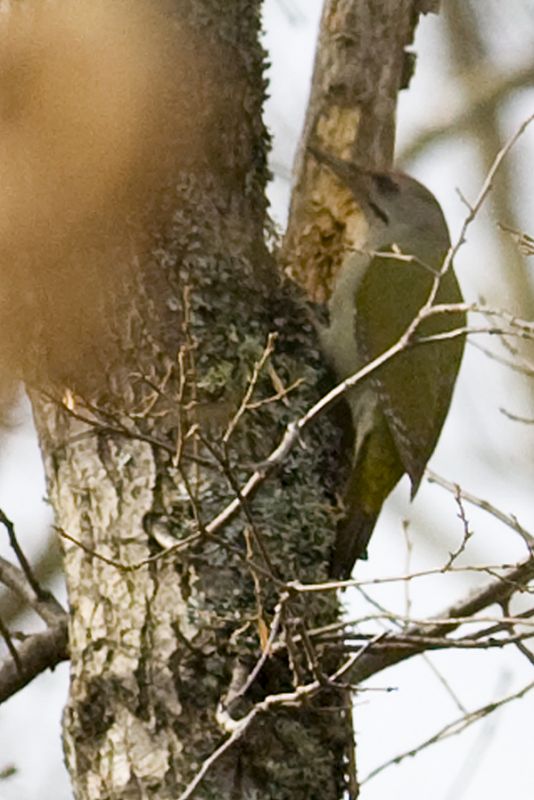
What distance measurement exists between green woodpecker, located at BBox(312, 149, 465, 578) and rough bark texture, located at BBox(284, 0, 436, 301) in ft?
0.20

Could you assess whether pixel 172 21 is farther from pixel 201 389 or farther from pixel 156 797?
pixel 156 797

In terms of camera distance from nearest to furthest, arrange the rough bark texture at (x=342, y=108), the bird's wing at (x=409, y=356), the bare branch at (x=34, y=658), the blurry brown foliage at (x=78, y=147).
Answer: the bare branch at (x=34, y=658), the blurry brown foliage at (x=78, y=147), the rough bark texture at (x=342, y=108), the bird's wing at (x=409, y=356)

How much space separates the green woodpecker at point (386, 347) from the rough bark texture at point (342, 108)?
60 millimetres

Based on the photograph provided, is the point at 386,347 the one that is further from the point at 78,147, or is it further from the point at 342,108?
the point at 78,147

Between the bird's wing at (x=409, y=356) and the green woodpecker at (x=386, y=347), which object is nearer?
the green woodpecker at (x=386, y=347)

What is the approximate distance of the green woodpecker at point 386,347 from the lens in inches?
154

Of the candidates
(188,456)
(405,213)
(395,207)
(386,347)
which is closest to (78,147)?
(188,456)

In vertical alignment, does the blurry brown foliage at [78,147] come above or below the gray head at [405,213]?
below

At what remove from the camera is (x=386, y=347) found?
4469 millimetres

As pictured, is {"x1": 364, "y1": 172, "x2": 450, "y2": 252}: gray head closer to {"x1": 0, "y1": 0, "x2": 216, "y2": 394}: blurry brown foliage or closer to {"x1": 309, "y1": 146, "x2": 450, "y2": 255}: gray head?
{"x1": 309, "y1": 146, "x2": 450, "y2": 255}: gray head

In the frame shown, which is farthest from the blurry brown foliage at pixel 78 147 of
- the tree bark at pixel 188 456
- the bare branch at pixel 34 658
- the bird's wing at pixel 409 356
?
the bird's wing at pixel 409 356

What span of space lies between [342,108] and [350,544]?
4.15ft

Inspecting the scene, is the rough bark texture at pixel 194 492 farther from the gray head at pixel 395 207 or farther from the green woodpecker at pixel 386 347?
the gray head at pixel 395 207

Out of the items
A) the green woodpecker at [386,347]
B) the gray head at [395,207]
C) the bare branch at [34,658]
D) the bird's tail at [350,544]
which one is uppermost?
the gray head at [395,207]
